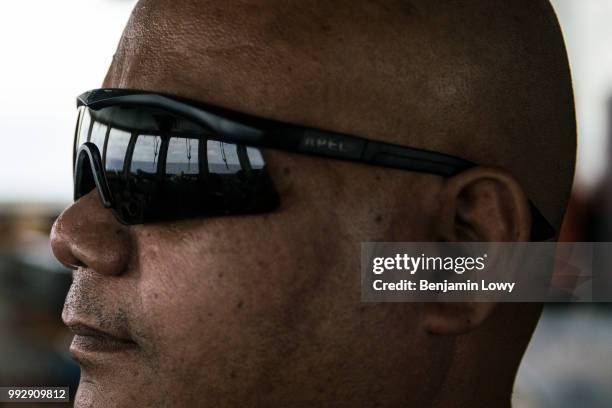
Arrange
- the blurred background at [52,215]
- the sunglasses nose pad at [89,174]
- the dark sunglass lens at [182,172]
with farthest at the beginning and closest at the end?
the blurred background at [52,215] → the sunglasses nose pad at [89,174] → the dark sunglass lens at [182,172]

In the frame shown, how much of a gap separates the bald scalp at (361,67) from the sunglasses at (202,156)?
3 cm

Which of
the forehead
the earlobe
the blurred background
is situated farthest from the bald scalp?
the blurred background

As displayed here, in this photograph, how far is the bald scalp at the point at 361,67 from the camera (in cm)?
116

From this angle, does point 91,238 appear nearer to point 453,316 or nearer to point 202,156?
point 202,156

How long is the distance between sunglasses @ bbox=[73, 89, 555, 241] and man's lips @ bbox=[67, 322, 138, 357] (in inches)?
7.8

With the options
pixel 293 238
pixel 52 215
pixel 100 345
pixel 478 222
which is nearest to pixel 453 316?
pixel 478 222

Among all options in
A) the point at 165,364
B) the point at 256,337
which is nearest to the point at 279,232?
the point at 256,337

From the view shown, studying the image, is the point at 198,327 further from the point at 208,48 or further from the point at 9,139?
the point at 9,139

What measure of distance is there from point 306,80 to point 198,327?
1.42ft

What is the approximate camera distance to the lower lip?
47.5 inches

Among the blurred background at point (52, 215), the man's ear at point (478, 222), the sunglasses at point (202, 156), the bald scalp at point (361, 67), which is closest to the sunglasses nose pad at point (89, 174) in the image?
the sunglasses at point (202, 156)

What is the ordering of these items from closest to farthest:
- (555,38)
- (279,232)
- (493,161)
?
(279,232), (493,161), (555,38)

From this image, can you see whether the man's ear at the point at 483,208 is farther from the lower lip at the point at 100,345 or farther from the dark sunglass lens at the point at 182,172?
the lower lip at the point at 100,345

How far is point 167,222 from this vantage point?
1.16 m
